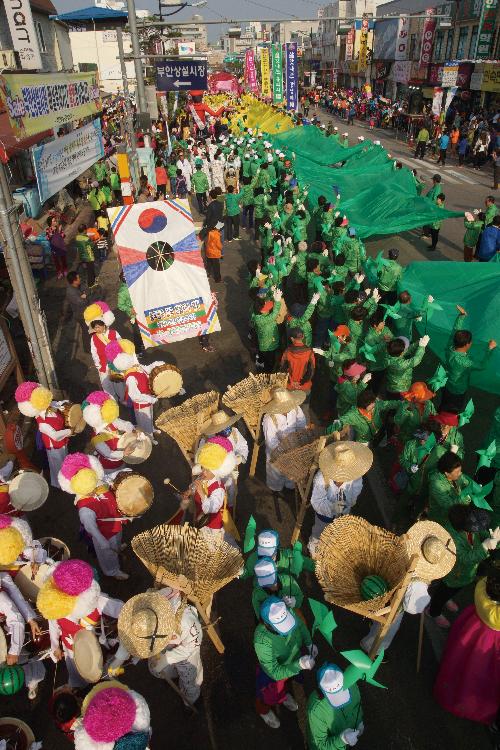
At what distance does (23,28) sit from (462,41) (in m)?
30.9

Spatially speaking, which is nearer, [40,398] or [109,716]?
[109,716]

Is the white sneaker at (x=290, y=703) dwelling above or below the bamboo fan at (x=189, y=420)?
below

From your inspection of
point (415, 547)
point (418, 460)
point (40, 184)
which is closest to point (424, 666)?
point (415, 547)

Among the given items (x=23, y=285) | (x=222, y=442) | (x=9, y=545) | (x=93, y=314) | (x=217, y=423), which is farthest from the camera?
(x=93, y=314)

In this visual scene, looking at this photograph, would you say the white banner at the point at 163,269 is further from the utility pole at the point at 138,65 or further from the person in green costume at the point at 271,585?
the utility pole at the point at 138,65

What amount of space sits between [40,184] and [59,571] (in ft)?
17.6

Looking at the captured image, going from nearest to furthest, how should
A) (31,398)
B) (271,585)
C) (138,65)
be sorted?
(271,585) → (31,398) → (138,65)

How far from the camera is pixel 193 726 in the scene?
441 cm

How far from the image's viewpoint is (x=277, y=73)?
88.6 feet

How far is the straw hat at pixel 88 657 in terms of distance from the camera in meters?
3.66

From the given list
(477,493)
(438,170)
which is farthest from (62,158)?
(438,170)

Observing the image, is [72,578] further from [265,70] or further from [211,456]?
[265,70]

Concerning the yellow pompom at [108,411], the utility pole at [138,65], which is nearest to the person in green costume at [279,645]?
the yellow pompom at [108,411]

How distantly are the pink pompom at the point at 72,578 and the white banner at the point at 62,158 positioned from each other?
5.11m
